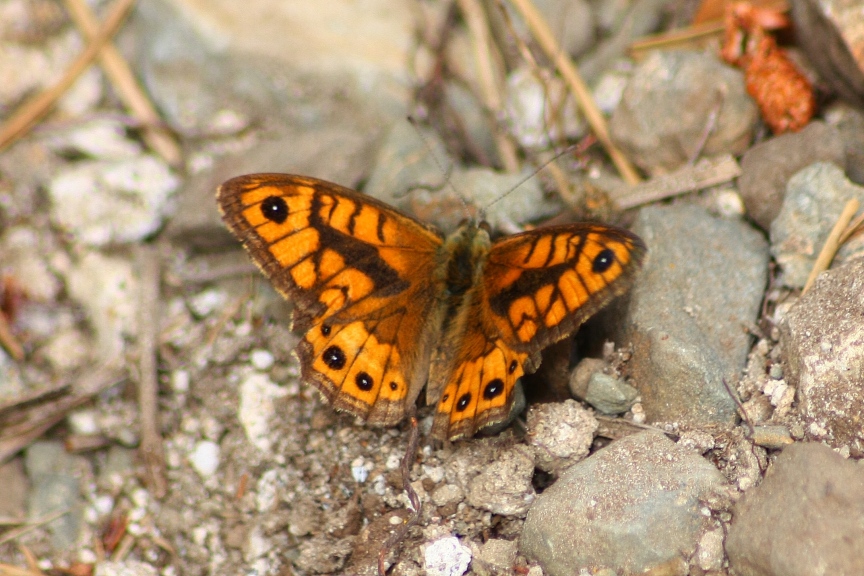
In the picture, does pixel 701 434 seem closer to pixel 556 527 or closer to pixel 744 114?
pixel 556 527

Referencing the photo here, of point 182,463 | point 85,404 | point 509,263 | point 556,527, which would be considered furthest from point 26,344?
point 556,527

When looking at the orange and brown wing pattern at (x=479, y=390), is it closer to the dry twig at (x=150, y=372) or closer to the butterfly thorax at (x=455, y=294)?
the butterfly thorax at (x=455, y=294)

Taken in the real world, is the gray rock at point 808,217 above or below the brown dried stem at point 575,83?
below

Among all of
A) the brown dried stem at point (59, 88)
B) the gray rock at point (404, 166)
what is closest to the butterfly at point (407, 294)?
the gray rock at point (404, 166)

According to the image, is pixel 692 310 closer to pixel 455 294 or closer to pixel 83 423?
pixel 455 294

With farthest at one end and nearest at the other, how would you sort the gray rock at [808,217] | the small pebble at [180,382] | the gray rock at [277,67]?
the gray rock at [277,67] < the small pebble at [180,382] < the gray rock at [808,217]

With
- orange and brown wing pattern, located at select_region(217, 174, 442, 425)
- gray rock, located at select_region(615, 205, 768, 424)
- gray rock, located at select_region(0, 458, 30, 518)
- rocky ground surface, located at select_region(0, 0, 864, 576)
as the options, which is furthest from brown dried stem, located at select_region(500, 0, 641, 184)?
gray rock, located at select_region(0, 458, 30, 518)

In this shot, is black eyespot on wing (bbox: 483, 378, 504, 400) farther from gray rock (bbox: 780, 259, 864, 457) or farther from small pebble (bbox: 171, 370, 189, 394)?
small pebble (bbox: 171, 370, 189, 394)
